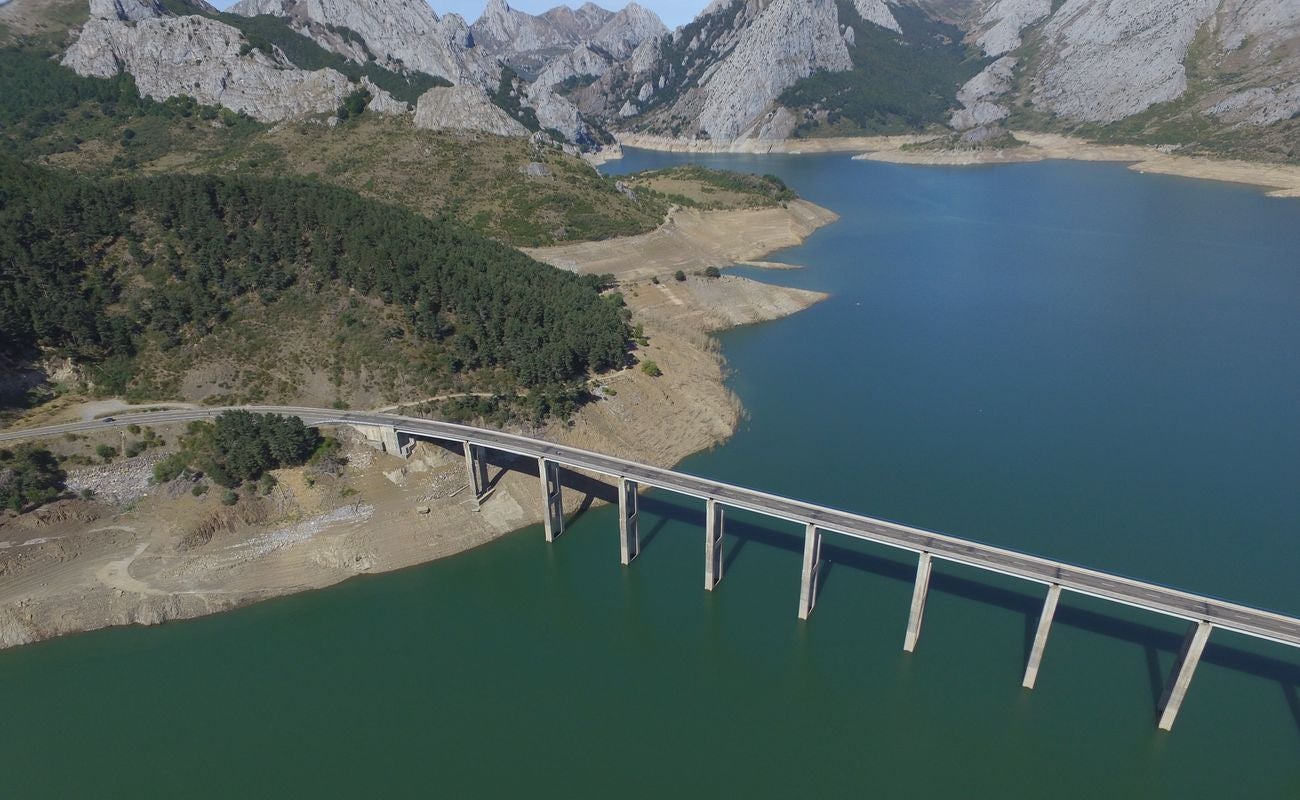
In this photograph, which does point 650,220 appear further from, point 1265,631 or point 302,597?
point 1265,631

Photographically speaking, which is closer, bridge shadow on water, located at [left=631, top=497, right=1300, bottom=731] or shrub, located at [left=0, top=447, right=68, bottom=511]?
bridge shadow on water, located at [left=631, top=497, right=1300, bottom=731]

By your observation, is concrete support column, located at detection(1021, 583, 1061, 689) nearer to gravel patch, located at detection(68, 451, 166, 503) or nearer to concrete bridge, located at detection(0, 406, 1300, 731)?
concrete bridge, located at detection(0, 406, 1300, 731)

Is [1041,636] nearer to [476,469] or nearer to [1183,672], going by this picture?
[1183,672]

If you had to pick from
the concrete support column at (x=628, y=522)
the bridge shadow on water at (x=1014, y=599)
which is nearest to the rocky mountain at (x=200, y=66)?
the bridge shadow on water at (x=1014, y=599)

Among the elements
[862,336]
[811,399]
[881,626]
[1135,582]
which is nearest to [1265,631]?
[1135,582]

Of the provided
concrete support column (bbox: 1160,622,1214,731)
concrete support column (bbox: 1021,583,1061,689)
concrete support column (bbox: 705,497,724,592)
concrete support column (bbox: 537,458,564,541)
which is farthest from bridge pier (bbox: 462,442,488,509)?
concrete support column (bbox: 1160,622,1214,731)

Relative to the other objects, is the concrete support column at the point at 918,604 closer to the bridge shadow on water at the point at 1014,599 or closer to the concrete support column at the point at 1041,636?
the bridge shadow on water at the point at 1014,599
